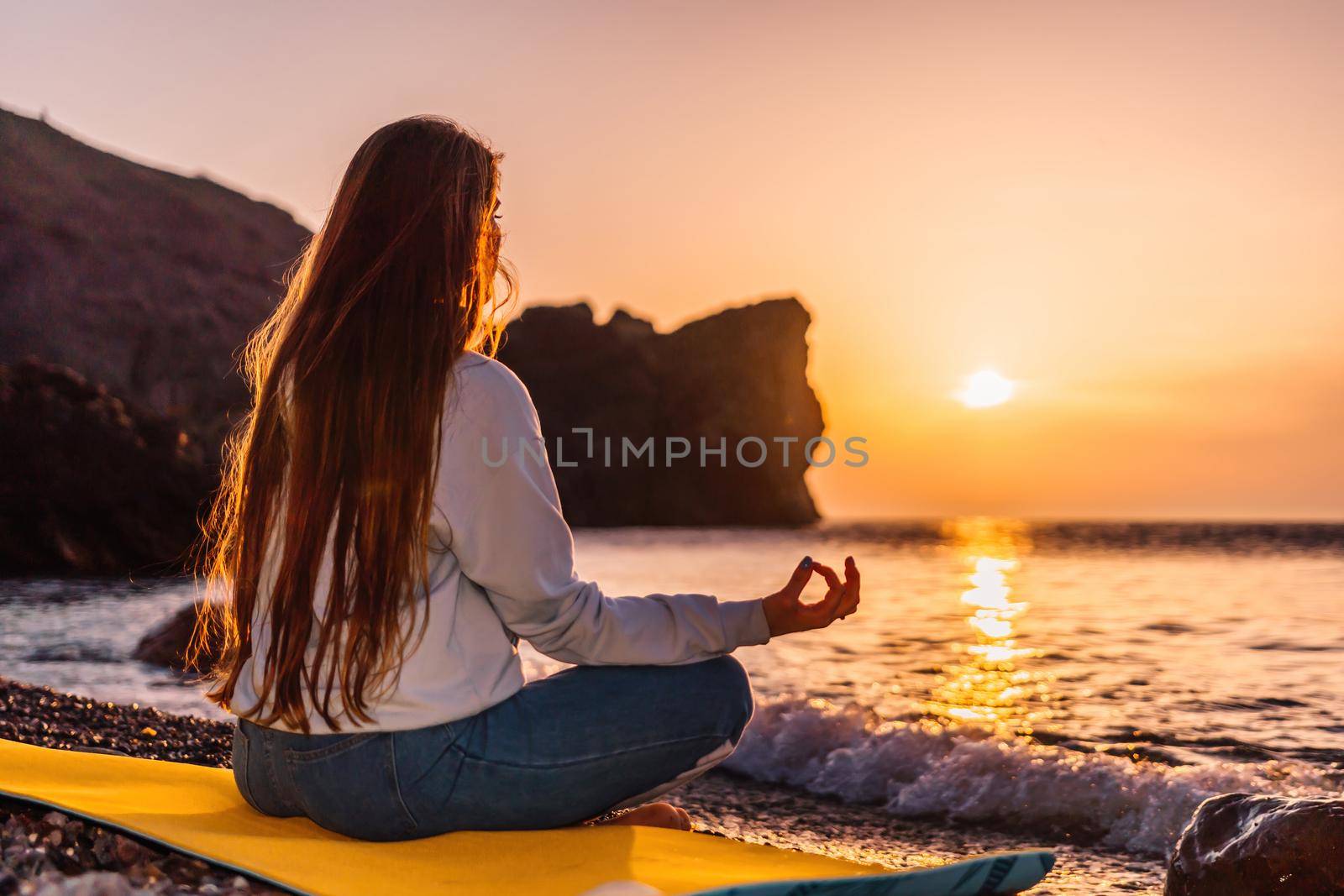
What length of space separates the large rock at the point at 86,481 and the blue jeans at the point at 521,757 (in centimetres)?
1640

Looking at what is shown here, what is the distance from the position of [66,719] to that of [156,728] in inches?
13.5

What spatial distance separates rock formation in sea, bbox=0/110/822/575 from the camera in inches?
708

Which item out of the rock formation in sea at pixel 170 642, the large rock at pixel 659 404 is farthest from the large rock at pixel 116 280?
the rock formation in sea at pixel 170 642

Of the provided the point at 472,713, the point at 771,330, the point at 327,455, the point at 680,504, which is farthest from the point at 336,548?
the point at 771,330

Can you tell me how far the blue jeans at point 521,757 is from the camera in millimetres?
1872

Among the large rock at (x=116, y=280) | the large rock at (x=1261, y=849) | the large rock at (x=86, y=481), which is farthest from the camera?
the large rock at (x=116, y=280)

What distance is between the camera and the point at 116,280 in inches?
1747

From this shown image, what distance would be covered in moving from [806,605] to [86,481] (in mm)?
19488

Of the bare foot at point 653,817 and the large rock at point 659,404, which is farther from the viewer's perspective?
the large rock at point 659,404

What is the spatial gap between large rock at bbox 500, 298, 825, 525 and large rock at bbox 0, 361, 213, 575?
4298cm

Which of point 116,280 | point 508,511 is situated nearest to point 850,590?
point 508,511

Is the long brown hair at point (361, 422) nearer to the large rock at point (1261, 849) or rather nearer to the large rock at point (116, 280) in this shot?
the large rock at point (1261, 849)

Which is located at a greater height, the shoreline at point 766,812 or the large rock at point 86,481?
the large rock at point 86,481

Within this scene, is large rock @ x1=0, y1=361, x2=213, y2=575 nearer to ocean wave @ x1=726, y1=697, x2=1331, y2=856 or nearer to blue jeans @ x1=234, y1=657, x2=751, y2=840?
ocean wave @ x1=726, y1=697, x2=1331, y2=856
